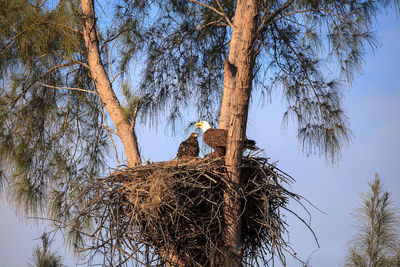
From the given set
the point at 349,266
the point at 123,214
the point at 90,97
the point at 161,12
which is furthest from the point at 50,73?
the point at 349,266

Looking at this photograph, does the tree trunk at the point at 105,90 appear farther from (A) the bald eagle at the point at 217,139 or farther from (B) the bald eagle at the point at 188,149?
(A) the bald eagle at the point at 217,139

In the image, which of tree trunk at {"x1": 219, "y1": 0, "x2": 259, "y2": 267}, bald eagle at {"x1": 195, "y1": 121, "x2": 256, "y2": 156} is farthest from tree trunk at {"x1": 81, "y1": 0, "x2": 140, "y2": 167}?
tree trunk at {"x1": 219, "y1": 0, "x2": 259, "y2": 267}

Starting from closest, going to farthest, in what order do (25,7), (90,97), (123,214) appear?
(123,214) < (25,7) < (90,97)

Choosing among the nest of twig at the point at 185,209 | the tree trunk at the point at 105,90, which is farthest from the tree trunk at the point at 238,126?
the tree trunk at the point at 105,90

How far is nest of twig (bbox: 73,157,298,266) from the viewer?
327 cm

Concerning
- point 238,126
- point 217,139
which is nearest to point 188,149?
point 217,139

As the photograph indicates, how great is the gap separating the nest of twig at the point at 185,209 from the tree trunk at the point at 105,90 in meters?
0.64

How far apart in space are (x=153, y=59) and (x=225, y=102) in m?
1.84

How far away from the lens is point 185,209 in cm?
324

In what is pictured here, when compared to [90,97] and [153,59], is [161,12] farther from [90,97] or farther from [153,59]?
[90,97]

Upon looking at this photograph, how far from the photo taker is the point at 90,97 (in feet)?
17.4

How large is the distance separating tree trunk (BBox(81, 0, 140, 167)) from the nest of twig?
640 mm

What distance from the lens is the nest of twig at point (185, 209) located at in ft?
10.7

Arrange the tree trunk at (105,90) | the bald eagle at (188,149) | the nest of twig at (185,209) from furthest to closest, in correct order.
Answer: the tree trunk at (105,90) → the bald eagle at (188,149) → the nest of twig at (185,209)
